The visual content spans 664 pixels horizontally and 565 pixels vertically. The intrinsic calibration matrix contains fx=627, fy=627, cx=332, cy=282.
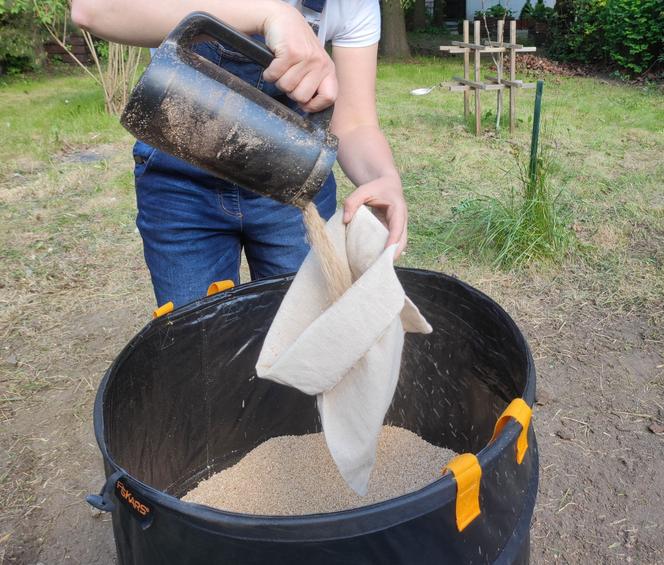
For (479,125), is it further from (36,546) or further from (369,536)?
(369,536)

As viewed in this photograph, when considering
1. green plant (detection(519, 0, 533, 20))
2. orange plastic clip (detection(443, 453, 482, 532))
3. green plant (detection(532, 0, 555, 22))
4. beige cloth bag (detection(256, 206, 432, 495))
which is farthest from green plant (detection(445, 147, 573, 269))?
green plant (detection(519, 0, 533, 20))

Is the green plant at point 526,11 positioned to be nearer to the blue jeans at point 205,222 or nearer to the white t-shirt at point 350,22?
the white t-shirt at point 350,22

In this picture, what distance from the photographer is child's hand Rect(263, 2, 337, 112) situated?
0.99 m

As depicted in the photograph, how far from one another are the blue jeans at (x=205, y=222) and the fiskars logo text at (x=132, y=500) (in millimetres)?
688

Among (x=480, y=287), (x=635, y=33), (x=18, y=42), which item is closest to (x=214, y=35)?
(x=480, y=287)

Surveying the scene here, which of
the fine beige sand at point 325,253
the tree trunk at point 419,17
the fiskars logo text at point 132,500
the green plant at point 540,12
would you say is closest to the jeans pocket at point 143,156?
the fine beige sand at point 325,253

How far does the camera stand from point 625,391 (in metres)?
2.32

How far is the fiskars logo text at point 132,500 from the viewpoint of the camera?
0.87m

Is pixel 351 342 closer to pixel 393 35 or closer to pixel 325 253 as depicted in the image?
pixel 325 253

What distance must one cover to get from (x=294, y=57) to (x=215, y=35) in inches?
5.0

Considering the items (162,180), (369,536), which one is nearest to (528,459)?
(369,536)

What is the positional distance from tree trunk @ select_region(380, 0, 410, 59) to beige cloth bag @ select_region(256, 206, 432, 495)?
11.2 metres

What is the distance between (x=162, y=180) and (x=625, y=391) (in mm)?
1840

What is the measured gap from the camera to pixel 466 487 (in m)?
0.85
